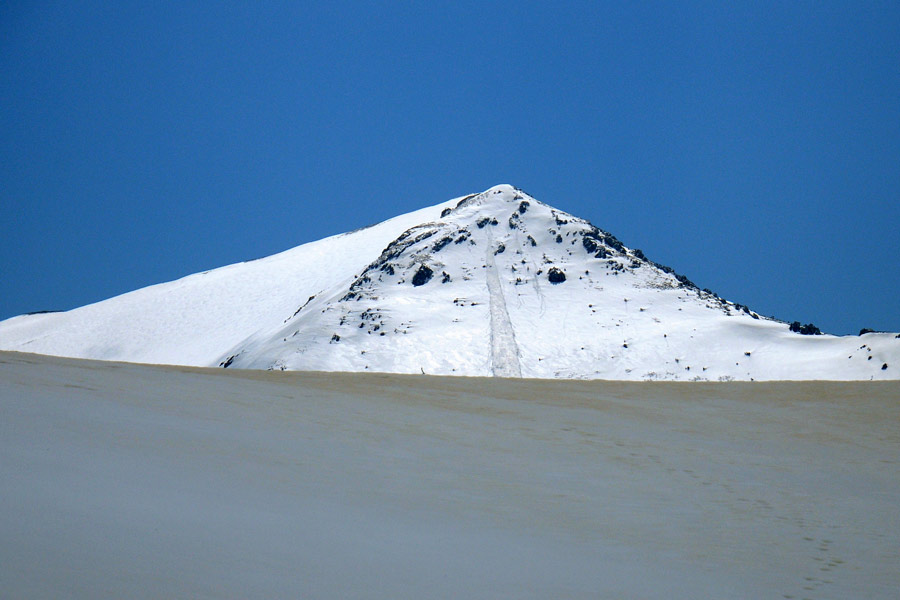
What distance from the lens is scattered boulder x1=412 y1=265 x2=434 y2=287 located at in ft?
225

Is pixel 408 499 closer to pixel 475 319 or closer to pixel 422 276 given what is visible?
pixel 475 319

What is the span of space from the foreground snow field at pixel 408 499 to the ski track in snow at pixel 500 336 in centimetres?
3217

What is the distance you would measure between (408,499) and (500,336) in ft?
155

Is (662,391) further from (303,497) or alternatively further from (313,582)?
(313,582)

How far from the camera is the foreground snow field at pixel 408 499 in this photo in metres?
4.91

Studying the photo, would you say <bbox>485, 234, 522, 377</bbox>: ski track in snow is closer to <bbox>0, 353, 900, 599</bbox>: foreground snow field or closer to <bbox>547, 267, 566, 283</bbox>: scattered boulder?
<bbox>547, 267, 566, 283</bbox>: scattered boulder

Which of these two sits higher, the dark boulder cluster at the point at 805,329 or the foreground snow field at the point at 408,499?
the dark boulder cluster at the point at 805,329

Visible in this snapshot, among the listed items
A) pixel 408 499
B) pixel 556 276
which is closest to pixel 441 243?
pixel 556 276

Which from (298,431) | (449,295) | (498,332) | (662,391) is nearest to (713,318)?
(498,332)

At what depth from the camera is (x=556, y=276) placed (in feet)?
228

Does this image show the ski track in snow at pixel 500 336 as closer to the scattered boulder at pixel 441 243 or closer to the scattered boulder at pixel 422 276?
the scattered boulder at pixel 422 276

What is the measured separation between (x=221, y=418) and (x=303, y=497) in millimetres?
4732

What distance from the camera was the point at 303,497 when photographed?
279 inches

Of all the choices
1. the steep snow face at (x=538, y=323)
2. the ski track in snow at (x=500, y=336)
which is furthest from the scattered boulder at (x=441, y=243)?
the ski track in snow at (x=500, y=336)
